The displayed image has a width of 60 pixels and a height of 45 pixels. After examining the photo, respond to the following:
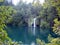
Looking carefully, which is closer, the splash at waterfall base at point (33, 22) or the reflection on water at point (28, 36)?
the reflection on water at point (28, 36)

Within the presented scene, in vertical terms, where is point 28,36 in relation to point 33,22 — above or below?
above

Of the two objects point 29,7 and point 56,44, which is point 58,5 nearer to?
point 56,44

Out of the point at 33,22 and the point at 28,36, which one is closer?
the point at 28,36

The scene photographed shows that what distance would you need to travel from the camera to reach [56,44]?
11.7 feet

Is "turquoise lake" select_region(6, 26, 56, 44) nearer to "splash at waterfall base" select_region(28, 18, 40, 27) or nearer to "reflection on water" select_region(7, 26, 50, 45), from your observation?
"reflection on water" select_region(7, 26, 50, 45)

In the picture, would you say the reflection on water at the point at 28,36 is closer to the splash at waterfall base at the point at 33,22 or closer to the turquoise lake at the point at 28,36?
the turquoise lake at the point at 28,36

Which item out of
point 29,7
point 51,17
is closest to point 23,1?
point 29,7

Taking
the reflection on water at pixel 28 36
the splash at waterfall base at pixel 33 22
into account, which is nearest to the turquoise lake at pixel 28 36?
the reflection on water at pixel 28 36

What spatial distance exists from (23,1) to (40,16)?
9.70m

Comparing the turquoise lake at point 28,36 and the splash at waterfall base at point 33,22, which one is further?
the splash at waterfall base at point 33,22

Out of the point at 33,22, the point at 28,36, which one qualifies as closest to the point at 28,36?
the point at 28,36

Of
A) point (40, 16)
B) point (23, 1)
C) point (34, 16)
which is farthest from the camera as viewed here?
point (23, 1)

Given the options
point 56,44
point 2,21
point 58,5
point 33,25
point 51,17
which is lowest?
point 33,25

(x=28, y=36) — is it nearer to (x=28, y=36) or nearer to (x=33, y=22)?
(x=28, y=36)
